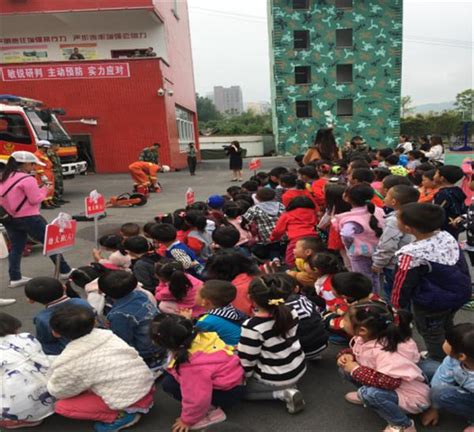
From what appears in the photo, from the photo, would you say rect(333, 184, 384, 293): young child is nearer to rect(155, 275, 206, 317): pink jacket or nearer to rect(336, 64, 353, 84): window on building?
rect(155, 275, 206, 317): pink jacket

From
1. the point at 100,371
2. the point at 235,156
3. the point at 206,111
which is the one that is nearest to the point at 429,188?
the point at 100,371

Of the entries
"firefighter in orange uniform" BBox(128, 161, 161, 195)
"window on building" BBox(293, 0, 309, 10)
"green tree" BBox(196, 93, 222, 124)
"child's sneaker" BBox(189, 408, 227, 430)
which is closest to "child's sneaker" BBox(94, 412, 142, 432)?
"child's sneaker" BBox(189, 408, 227, 430)

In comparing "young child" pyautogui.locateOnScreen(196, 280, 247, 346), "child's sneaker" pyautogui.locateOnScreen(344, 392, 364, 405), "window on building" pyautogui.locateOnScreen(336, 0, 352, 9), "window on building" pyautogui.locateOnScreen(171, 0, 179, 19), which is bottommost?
"child's sneaker" pyautogui.locateOnScreen(344, 392, 364, 405)

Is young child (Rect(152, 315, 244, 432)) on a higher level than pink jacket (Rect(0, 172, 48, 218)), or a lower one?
lower

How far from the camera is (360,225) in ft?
12.1

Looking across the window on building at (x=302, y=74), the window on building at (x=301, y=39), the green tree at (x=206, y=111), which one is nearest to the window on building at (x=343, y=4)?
the window on building at (x=301, y=39)

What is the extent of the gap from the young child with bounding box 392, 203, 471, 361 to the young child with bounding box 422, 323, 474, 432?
439 millimetres

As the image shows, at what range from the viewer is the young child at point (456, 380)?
214 centimetres

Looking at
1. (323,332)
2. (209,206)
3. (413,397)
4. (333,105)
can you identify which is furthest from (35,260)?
(333,105)

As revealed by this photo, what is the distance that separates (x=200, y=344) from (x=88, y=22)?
19915 millimetres

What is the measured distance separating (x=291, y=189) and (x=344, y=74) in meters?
25.8

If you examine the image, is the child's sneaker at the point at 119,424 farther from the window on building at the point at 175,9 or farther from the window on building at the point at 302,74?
the window on building at the point at 302,74

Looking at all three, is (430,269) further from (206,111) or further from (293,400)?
(206,111)

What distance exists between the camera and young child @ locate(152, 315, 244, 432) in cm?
240
